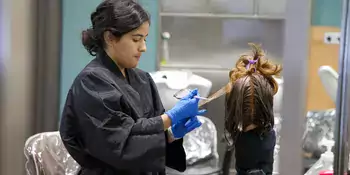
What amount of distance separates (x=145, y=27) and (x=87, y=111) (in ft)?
0.85

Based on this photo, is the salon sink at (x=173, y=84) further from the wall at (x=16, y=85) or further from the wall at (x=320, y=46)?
the wall at (x=320, y=46)

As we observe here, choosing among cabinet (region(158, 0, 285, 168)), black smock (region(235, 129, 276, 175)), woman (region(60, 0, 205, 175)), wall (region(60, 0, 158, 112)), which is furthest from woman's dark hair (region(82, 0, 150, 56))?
cabinet (region(158, 0, 285, 168))

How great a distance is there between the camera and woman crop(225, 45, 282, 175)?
117 centimetres

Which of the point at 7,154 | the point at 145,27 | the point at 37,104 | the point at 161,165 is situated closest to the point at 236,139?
the point at 161,165

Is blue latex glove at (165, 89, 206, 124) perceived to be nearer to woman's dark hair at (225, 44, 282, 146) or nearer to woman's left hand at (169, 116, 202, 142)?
woman's left hand at (169, 116, 202, 142)

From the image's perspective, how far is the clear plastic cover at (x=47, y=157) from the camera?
5.17 ft

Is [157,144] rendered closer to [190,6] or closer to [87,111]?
[87,111]

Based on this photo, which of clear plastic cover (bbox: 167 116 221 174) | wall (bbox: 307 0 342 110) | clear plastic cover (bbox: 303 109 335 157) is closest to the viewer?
wall (bbox: 307 0 342 110)

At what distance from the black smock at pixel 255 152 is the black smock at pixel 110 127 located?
212mm

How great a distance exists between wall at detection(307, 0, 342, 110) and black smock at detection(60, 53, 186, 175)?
39cm

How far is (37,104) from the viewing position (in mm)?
2580

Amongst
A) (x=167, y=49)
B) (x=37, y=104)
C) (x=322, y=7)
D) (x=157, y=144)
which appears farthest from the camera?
(x=167, y=49)

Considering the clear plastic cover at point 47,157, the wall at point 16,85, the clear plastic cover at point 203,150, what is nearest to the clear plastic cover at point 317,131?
the clear plastic cover at point 47,157

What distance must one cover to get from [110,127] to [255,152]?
0.38m
